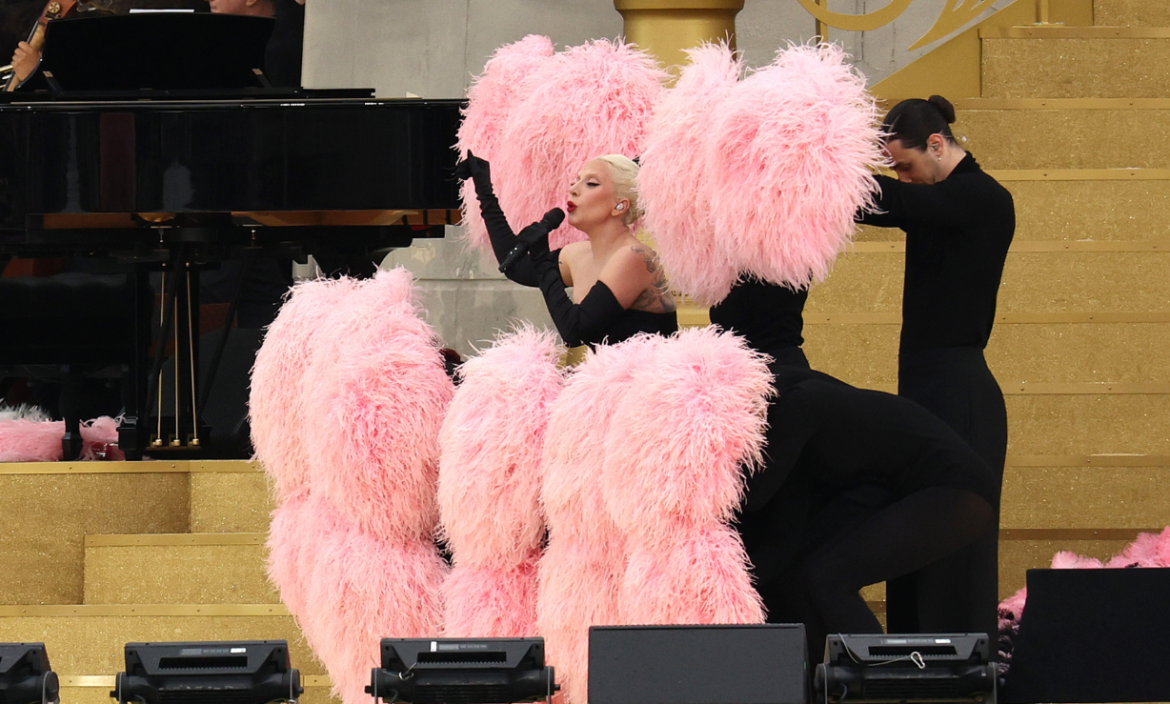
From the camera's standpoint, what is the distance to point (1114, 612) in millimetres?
2586

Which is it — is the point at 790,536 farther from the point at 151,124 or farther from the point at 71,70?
the point at 71,70

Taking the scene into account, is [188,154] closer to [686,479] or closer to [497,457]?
[497,457]

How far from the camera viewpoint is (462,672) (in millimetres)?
2424

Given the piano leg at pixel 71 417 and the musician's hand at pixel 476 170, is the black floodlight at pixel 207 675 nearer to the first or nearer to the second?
the musician's hand at pixel 476 170

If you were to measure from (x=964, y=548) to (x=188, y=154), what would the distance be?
2.87m

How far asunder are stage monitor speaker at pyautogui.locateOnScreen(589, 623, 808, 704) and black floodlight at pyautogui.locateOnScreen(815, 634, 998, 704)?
0.08 meters

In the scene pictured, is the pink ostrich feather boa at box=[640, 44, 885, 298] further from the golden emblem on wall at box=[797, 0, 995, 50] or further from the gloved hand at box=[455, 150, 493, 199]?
the golden emblem on wall at box=[797, 0, 995, 50]

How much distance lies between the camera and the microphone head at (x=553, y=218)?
3.13 metres

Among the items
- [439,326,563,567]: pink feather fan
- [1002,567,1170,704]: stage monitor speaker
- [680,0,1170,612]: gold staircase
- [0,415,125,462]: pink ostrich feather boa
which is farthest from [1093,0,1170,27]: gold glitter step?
[0,415,125,462]: pink ostrich feather boa

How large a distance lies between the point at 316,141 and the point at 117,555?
140cm

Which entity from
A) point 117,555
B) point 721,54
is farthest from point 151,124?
point 721,54

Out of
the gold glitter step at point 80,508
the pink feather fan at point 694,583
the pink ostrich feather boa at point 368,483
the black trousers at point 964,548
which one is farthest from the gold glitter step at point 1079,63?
the pink feather fan at point 694,583

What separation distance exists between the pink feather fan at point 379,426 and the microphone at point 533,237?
28 cm

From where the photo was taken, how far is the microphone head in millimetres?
3127
